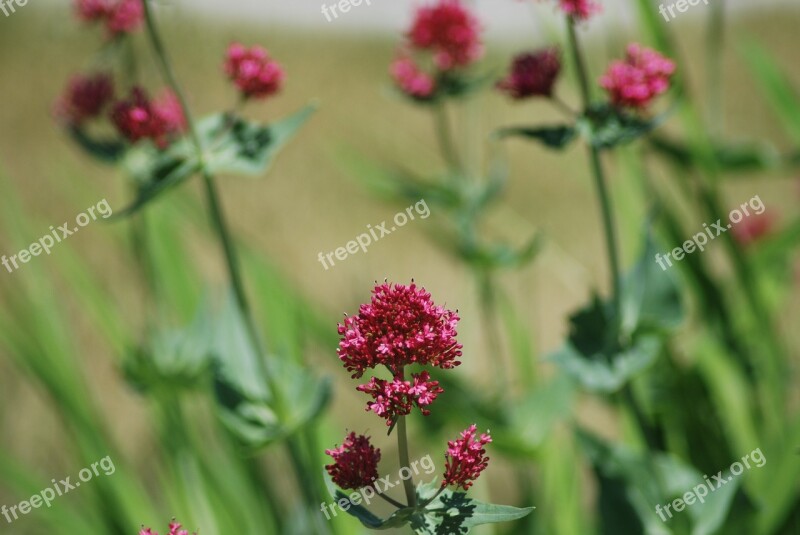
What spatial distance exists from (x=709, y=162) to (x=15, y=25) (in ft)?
5.90

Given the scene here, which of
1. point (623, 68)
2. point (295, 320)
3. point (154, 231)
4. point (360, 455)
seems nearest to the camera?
point (360, 455)

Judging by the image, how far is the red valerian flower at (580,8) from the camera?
0.78 m

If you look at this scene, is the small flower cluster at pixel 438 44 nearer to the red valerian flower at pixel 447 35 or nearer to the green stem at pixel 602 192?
the red valerian flower at pixel 447 35

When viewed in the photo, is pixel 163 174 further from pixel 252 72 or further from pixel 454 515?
pixel 454 515

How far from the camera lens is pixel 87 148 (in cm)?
100

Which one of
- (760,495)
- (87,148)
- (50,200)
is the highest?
(50,200)

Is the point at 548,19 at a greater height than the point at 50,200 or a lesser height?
lesser

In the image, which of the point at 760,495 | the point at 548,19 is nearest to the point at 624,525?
the point at 760,495

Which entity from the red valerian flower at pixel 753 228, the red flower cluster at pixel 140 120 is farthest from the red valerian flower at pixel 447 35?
the red valerian flower at pixel 753 228

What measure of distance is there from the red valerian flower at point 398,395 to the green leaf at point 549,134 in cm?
44

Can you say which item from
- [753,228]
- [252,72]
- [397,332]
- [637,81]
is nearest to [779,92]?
[753,228]

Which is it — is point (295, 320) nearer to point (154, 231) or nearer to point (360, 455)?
point (154, 231)

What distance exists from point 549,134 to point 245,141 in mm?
315

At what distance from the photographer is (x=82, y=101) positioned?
3.55 feet
